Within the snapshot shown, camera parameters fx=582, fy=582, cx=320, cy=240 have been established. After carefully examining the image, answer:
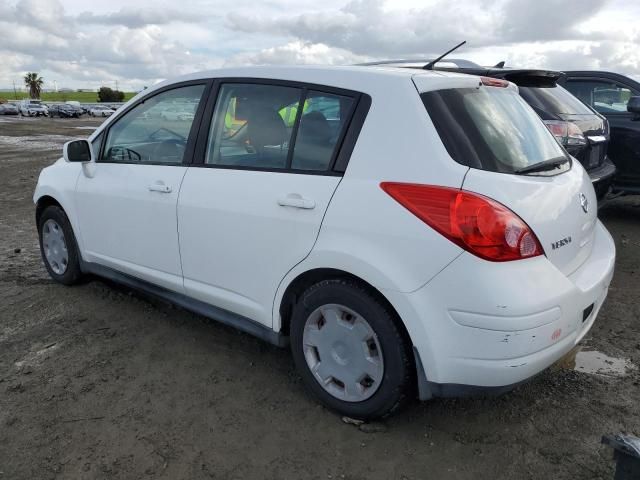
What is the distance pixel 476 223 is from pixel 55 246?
373 centimetres

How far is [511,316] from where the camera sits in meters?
2.33

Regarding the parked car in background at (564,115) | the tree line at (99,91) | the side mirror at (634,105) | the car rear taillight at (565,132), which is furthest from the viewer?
the tree line at (99,91)

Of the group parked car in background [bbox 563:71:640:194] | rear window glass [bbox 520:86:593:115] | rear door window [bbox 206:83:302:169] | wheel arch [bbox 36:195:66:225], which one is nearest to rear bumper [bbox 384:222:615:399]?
rear door window [bbox 206:83:302:169]

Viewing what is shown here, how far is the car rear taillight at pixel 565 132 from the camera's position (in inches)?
220

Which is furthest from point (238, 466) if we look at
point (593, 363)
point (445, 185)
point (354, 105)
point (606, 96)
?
point (606, 96)

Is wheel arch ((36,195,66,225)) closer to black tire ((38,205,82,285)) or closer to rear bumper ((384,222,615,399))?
black tire ((38,205,82,285))

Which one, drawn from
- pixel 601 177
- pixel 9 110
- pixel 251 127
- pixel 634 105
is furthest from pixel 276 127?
pixel 9 110

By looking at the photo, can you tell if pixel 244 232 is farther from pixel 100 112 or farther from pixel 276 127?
pixel 100 112

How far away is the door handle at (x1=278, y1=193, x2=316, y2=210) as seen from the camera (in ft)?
9.19

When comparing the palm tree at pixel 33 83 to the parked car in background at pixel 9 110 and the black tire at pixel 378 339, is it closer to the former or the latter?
the parked car in background at pixel 9 110

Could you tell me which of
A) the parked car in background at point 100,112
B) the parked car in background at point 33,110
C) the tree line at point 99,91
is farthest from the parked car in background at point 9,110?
the tree line at point 99,91

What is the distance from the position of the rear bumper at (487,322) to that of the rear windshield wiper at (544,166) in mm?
458

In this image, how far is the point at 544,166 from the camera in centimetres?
289

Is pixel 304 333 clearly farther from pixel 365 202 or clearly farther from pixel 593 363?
pixel 593 363
